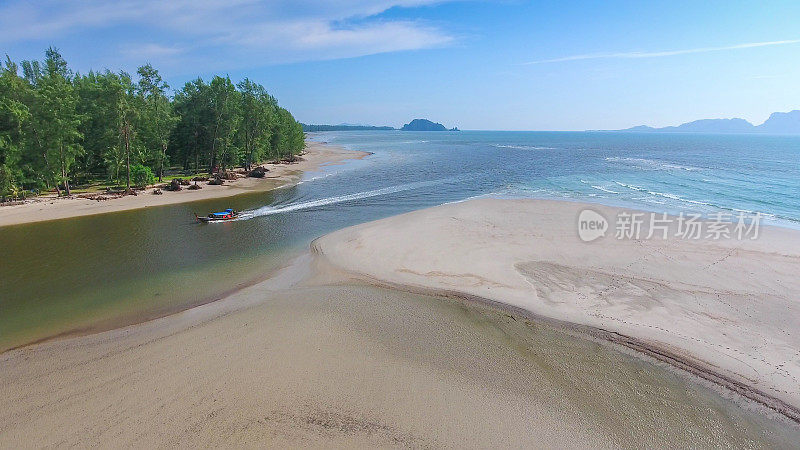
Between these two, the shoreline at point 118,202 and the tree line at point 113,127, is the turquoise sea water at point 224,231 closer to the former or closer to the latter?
the shoreline at point 118,202

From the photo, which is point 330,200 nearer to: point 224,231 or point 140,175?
point 224,231

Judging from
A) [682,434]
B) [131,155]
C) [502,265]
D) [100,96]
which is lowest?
[682,434]

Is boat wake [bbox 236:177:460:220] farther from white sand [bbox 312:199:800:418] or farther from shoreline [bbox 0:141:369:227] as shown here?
white sand [bbox 312:199:800:418]

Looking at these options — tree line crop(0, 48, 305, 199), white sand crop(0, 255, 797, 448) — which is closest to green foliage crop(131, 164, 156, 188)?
tree line crop(0, 48, 305, 199)

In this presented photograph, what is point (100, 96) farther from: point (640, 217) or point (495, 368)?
point (640, 217)

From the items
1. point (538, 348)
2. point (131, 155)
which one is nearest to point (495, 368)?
point (538, 348)

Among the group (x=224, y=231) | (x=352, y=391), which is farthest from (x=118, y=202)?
(x=352, y=391)
